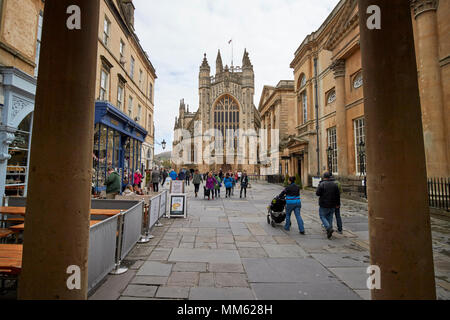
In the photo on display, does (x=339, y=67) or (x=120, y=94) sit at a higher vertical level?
(x=339, y=67)

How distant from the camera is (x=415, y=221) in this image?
1.61 metres

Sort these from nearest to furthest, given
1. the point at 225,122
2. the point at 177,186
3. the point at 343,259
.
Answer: the point at 343,259, the point at 177,186, the point at 225,122

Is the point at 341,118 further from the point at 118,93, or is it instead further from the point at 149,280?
the point at 149,280

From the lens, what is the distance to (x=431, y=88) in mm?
8555

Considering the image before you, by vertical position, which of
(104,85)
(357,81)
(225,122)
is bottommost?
(104,85)

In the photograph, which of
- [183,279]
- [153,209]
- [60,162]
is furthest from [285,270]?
[153,209]

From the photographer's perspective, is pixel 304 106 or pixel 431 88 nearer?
pixel 431 88

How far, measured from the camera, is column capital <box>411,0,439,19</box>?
864 cm

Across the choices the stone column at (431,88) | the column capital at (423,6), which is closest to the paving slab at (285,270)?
the stone column at (431,88)

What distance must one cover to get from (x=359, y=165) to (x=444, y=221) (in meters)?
6.18

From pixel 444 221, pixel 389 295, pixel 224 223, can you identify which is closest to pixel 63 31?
pixel 389 295

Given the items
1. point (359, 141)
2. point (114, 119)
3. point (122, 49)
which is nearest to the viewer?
point (114, 119)

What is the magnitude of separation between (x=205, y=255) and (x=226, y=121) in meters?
43.5
